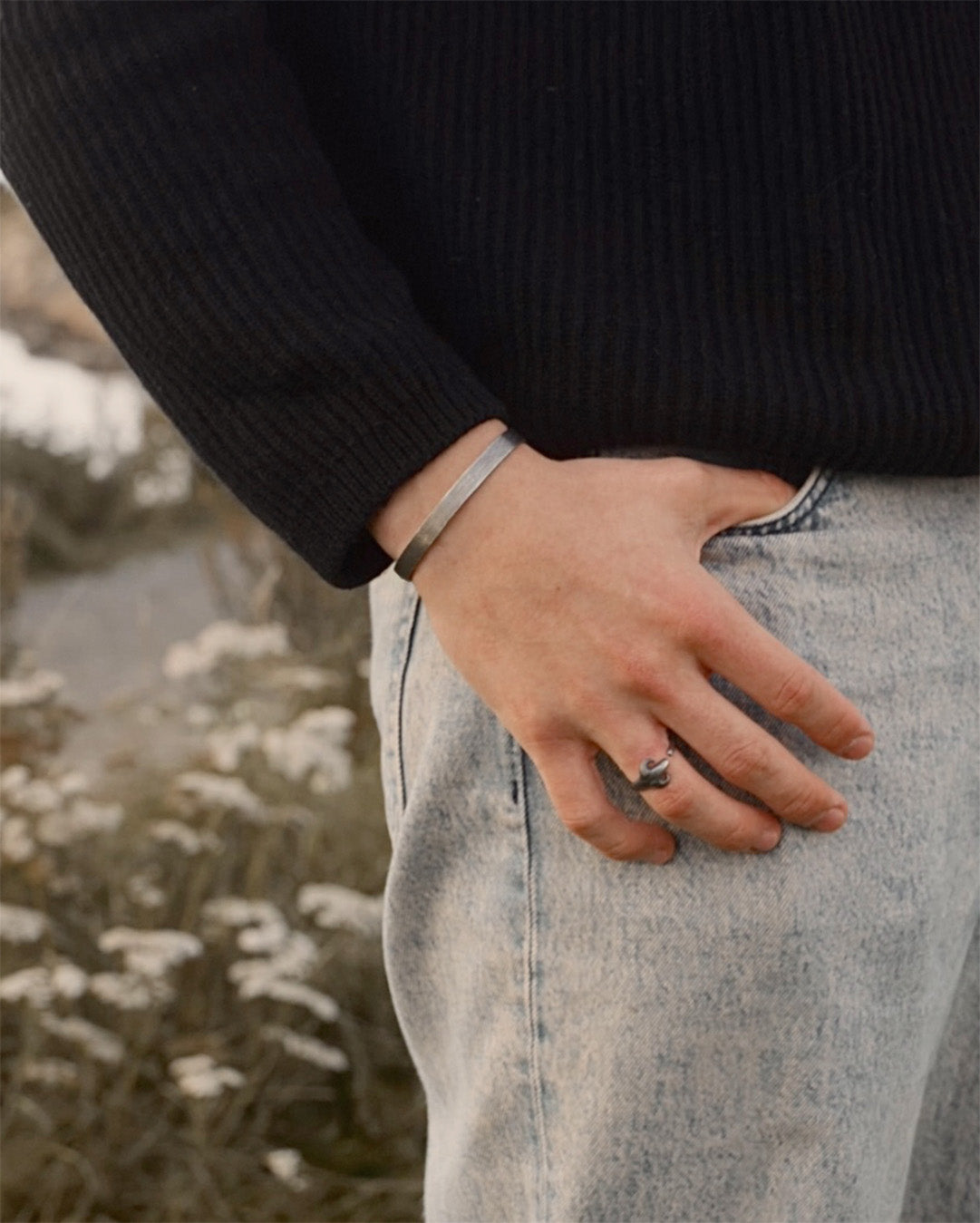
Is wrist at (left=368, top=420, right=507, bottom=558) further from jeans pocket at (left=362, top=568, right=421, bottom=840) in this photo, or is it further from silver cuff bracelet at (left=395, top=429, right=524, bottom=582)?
jeans pocket at (left=362, top=568, right=421, bottom=840)

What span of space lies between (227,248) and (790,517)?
0.43 metres

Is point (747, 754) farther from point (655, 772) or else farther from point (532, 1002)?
point (532, 1002)

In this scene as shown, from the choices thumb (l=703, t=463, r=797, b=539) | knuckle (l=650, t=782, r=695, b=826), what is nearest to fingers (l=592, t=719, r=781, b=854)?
knuckle (l=650, t=782, r=695, b=826)

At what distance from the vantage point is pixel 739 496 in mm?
904

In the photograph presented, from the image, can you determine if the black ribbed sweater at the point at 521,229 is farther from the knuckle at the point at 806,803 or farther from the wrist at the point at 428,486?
the knuckle at the point at 806,803

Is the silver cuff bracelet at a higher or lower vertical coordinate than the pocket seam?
higher

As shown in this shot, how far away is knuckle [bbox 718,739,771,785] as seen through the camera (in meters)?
0.87

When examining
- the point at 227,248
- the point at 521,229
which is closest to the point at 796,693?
the point at 521,229

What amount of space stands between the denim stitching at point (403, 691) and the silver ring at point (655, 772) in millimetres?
222

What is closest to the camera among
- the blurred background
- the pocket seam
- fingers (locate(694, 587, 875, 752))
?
fingers (locate(694, 587, 875, 752))

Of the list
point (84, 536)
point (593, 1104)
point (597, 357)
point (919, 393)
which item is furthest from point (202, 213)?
point (84, 536)

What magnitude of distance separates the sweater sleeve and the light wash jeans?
7.6 inches

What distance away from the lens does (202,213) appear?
859 millimetres

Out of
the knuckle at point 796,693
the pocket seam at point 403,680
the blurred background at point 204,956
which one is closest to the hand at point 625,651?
the knuckle at point 796,693
